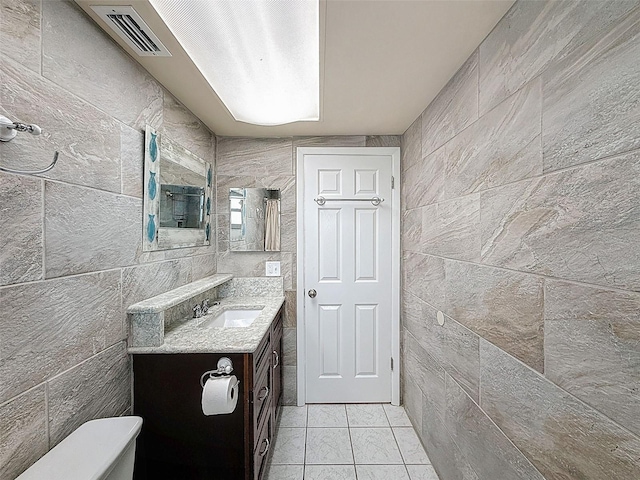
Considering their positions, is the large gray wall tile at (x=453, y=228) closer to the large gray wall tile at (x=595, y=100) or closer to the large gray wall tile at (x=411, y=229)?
the large gray wall tile at (x=411, y=229)

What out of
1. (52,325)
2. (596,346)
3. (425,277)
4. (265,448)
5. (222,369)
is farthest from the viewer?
(425,277)

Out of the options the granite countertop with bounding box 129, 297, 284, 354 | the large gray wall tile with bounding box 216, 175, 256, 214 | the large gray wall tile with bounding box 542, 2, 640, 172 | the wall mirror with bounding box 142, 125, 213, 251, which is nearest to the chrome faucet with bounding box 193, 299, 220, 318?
the granite countertop with bounding box 129, 297, 284, 354

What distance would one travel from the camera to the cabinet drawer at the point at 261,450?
167 centimetres

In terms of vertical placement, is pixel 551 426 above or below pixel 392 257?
below

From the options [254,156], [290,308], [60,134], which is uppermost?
[254,156]

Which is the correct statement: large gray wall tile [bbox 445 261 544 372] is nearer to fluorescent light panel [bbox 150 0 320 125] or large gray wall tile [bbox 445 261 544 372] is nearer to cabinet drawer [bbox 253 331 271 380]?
cabinet drawer [bbox 253 331 271 380]

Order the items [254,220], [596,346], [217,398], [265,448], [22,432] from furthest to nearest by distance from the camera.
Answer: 1. [254,220]
2. [265,448]
3. [217,398]
4. [22,432]
5. [596,346]

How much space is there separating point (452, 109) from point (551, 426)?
1.50m

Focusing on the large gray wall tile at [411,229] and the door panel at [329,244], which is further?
the door panel at [329,244]

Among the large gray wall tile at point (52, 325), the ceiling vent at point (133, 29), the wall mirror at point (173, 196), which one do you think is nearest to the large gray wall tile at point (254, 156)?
the wall mirror at point (173, 196)

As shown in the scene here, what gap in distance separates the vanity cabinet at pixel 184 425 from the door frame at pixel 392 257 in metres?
1.30

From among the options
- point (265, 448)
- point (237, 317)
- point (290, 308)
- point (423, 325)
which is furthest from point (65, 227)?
point (423, 325)

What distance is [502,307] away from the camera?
4.23 feet

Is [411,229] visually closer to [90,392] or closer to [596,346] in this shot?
[596,346]
